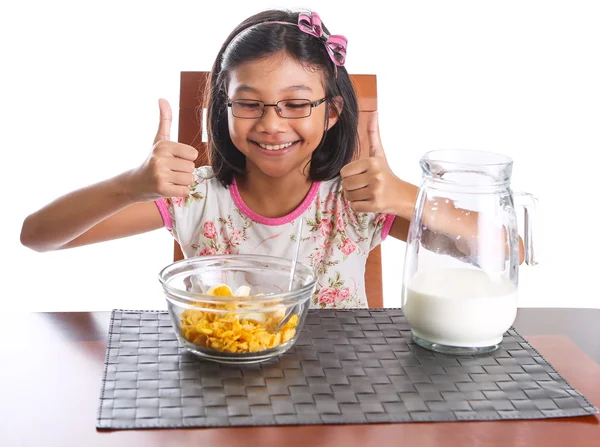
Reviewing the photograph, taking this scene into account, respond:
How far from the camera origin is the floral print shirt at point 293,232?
152 centimetres

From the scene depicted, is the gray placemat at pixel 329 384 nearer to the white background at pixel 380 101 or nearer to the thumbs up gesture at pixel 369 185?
the thumbs up gesture at pixel 369 185

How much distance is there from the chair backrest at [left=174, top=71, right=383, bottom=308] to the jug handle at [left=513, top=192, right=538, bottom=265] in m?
0.59

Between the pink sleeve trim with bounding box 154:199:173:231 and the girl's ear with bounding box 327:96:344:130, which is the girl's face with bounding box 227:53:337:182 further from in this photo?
the pink sleeve trim with bounding box 154:199:173:231

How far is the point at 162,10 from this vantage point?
2.53 meters

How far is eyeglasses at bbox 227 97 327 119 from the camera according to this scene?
1.35 m

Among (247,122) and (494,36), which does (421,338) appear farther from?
(494,36)

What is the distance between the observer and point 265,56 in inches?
53.4

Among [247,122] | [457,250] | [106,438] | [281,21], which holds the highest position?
[281,21]

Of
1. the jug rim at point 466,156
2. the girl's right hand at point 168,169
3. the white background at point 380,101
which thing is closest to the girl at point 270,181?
the girl's right hand at point 168,169

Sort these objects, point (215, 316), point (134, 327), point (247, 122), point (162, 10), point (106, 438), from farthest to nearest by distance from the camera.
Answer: point (162, 10) → point (247, 122) → point (134, 327) → point (215, 316) → point (106, 438)

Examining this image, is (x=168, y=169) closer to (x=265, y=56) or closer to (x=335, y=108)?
(x=265, y=56)

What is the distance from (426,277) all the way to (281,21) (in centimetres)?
63

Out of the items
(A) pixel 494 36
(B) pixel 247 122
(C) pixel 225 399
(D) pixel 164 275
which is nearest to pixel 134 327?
(D) pixel 164 275

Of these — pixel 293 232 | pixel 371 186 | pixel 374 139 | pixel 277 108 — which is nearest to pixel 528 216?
pixel 371 186
